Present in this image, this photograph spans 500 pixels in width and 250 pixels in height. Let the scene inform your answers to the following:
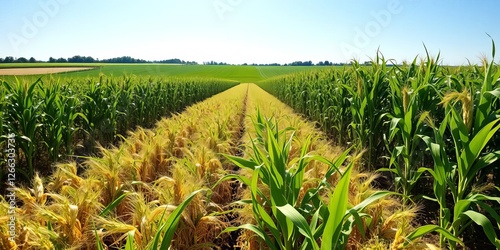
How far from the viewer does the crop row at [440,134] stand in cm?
237

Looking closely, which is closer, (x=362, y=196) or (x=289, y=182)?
(x=289, y=182)

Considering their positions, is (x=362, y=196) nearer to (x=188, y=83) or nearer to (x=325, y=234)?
(x=325, y=234)

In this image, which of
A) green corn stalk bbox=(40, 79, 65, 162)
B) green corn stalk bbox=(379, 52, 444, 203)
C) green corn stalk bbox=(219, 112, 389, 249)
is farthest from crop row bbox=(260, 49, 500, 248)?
green corn stalk bbox=(40, 79, 65, 162)

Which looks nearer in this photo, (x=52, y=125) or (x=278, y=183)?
(x=278, y=183)

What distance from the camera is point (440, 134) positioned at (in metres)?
2.71

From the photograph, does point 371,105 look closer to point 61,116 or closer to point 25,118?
point 61,116

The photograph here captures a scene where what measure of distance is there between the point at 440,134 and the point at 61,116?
16.7 ft

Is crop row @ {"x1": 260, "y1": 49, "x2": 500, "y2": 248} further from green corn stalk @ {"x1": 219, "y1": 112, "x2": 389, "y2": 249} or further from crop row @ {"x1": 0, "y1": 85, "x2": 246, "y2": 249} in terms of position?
crop row @ {"x1": 0, "y1": 85, "x2": 246, "y2": 249}

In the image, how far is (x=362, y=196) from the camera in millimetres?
2029

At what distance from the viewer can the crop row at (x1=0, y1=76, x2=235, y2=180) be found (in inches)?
180

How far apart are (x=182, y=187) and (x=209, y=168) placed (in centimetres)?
94

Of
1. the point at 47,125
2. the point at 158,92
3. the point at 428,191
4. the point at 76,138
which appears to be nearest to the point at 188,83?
the point at 158,92

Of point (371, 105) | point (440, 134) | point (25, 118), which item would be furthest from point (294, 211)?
point (25, 118)

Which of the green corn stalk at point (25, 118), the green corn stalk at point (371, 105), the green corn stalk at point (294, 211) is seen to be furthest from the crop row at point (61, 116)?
the green corn stalk at point (371, 105)
